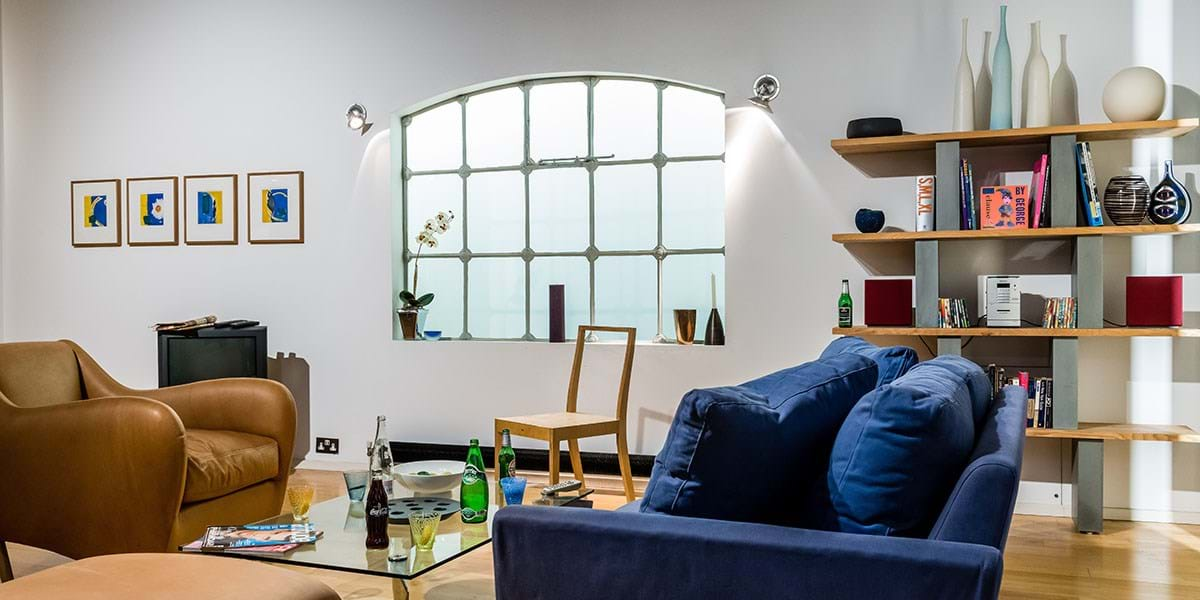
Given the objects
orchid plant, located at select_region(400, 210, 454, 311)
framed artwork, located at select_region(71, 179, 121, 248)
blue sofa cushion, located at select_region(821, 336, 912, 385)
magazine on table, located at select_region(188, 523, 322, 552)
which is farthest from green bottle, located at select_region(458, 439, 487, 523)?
Result: framed artwork, located at select_region(71, 179, 121, 248)

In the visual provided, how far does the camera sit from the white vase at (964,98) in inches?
176

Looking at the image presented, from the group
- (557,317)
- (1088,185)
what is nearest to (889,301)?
(1088,185)

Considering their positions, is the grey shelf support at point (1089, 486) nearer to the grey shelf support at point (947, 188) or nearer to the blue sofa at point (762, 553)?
the grey shelf support at point (947, 188)

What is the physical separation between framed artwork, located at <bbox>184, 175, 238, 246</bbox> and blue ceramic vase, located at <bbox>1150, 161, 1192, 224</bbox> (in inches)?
192

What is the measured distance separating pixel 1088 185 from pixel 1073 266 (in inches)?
14.0

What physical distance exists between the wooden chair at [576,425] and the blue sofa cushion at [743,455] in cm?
244

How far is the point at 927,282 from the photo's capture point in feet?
14.6

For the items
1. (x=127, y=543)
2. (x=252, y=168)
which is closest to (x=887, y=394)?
(x=127, y=543)

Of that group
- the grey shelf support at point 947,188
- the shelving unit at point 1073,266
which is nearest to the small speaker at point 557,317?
the shelving unit at point 1073,266

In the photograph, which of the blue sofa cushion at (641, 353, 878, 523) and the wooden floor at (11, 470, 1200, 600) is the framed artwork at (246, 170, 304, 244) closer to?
the wooden floor at (11, 470, 1200, 600)

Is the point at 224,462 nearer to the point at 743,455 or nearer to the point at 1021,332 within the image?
the point at 743,455

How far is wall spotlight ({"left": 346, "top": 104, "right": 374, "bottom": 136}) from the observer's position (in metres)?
5.71

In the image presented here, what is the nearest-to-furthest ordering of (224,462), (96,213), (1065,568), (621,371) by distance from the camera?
(224,462) < (1065,568) < (621,371) < (96,213)

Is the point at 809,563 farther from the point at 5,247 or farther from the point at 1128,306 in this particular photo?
the point at 5,247
